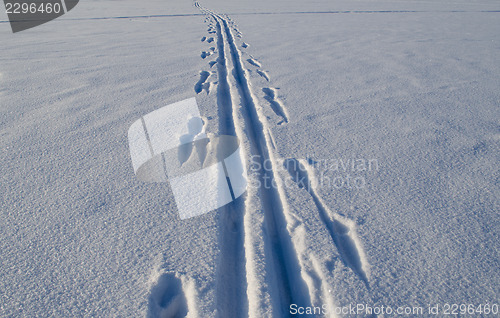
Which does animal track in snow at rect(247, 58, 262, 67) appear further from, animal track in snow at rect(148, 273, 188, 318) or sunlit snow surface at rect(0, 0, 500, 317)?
animal track in snow at rect(148, 273, 188, 318)

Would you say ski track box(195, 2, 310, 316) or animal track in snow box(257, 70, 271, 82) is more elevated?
animal track in snow box(257, 70, 271, 82)

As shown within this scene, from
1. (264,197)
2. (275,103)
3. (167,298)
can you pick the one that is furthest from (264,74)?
(167,298)

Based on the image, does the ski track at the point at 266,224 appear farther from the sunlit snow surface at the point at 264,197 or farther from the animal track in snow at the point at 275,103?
the animal track in snow at the point at 275,103

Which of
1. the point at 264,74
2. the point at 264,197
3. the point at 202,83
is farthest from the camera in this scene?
the point at 264,74

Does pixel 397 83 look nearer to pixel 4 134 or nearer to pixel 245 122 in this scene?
pixel 245 122

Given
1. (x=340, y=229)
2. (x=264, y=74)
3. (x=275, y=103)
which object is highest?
(x=264, y=74)

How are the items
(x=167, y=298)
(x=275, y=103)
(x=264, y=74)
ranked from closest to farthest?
(x=167, y=298)
(x=275, y=103)
(x=264, y=74)

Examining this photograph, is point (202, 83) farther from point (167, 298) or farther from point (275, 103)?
point (167, 298)

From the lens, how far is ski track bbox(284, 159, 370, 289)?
1.20 metres

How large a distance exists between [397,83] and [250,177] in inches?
83.8

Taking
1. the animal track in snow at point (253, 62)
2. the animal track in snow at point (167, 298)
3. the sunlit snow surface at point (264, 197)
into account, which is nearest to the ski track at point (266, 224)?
the sunlit snow surface at point (264, 197)

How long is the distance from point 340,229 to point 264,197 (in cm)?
39

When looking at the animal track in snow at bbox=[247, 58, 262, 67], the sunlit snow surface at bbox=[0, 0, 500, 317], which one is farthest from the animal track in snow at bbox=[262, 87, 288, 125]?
the animal track in snow at bbox=[247, 58, 262, 67]

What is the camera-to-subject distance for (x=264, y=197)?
156 cm
